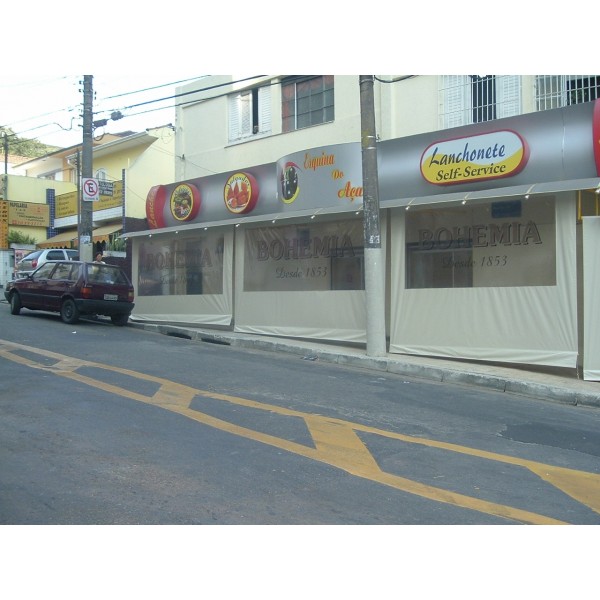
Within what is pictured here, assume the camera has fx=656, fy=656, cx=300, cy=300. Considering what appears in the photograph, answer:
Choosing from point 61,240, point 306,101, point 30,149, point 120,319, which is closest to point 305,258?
point 306,101

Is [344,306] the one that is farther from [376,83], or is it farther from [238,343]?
[376,83]

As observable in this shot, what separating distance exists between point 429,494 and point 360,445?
1404mm

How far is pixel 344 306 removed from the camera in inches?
535

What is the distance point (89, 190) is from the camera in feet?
61.8

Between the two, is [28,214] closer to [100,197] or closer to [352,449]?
[100,197]

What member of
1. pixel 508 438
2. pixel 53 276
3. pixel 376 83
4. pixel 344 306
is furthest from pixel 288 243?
pixel 508 438

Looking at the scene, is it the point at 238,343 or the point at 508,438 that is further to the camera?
the point at 238,343

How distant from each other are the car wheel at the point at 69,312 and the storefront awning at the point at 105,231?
12413mm

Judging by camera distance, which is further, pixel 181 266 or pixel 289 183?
pixel 181 266

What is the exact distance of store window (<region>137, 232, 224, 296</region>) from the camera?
16703 mm

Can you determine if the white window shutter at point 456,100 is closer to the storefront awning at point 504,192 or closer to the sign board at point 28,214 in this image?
the storefront awning at point 504,192

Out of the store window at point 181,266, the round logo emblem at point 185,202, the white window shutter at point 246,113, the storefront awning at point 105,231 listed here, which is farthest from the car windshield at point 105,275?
the storefront awning at point 105,231

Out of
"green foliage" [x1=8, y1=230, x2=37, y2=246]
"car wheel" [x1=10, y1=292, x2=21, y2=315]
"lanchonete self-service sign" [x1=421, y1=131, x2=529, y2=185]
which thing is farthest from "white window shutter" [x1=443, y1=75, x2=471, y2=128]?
"green foliage" [x1=8, y1=230, x2=37, y2=246]

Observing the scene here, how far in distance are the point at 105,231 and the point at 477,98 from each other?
19888 millimetres
